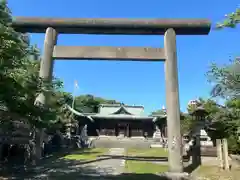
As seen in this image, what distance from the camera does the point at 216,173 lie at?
35.6 ft

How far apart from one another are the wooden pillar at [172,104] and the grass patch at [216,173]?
2.38 metres

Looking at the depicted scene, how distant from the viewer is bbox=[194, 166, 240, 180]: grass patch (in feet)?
→ 33.3

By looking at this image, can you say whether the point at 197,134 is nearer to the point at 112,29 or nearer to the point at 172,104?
the point at 172,104

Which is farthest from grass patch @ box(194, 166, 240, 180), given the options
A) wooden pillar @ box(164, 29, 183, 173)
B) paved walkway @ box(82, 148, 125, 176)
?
paved walkway @ box(82, 148, 125, 176)

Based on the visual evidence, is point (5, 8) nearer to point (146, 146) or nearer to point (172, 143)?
point (172, 143)

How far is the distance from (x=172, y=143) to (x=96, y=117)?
1218 inches

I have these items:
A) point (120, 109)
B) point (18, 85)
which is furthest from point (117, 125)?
point (18, 85)

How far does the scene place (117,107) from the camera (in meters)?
46.7

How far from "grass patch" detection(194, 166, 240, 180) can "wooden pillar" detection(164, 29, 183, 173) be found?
2.38 m

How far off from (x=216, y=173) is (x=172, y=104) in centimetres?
410

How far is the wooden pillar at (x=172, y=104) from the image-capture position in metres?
8.90

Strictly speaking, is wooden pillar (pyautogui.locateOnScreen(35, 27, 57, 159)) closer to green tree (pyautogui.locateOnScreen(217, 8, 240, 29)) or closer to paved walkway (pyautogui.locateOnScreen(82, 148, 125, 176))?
paved walkway (pyautogui.locateOnScreen(82, 148, 125, 176))

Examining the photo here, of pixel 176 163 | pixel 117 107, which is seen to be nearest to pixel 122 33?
pixel 176 163

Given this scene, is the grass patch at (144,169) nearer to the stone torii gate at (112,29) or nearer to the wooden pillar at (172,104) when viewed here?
the wooden pillar at (172,104)
